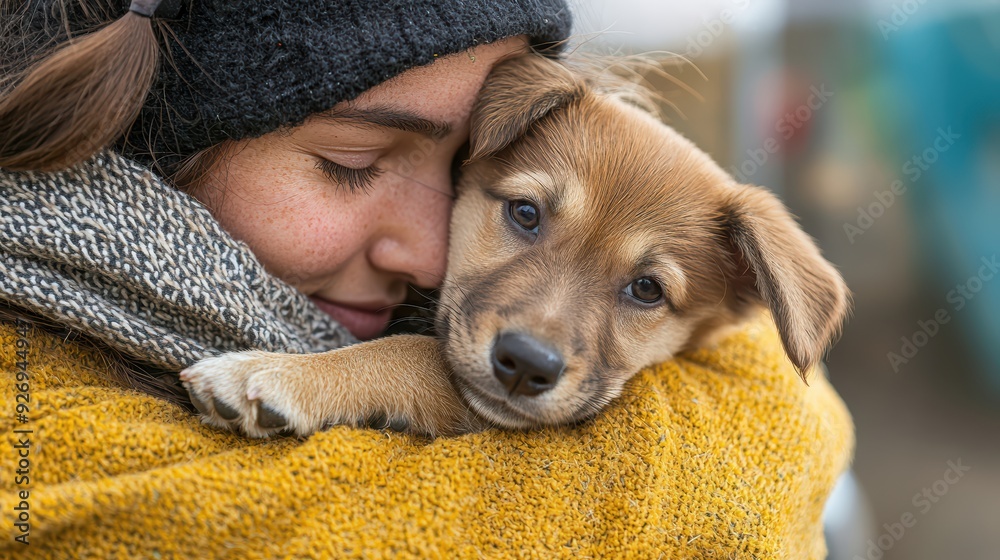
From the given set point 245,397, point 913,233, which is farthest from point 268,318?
point 913,233

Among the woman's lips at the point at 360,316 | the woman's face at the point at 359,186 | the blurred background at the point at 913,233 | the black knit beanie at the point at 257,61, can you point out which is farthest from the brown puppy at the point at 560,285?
the blurred background at the point at 913,233

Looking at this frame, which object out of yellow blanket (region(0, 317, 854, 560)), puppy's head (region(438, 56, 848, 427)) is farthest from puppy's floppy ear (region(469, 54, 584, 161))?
yellow blanket (region(0, 317, 854, 560))

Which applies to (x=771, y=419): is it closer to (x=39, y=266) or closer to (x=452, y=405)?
(x=452, y=405)

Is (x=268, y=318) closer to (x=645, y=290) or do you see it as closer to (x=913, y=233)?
(x=645, y=290)

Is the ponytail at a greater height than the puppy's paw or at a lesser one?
greater

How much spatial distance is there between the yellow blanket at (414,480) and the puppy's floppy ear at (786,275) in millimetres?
211

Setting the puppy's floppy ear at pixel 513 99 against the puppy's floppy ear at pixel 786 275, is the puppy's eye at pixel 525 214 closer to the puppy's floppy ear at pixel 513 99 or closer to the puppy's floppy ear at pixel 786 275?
the puppy's floppy ear at pixel 513 99

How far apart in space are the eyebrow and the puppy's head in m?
0.20

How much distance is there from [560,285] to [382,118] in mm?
760

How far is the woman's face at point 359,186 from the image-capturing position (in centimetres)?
217

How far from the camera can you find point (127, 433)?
5.56ft

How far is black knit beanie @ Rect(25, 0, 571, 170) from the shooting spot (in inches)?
77.5

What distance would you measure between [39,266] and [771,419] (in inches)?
82.6

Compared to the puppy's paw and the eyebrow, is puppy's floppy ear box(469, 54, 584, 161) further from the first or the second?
the puppy's paw
